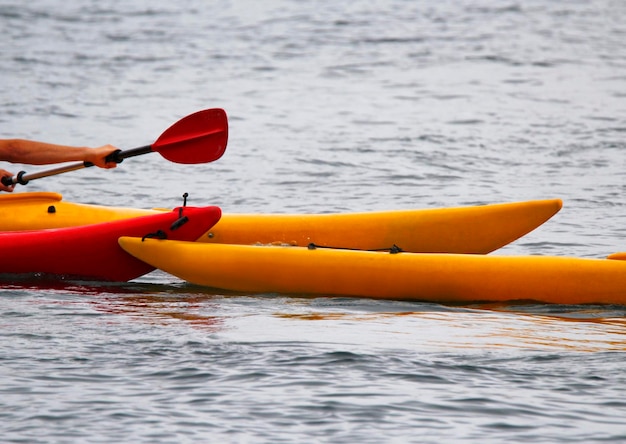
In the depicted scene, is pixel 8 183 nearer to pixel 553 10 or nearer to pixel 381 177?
pixel 381 177

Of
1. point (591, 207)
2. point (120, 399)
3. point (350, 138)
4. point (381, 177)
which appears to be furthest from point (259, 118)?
point (120, 399)

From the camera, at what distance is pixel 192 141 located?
6887mm

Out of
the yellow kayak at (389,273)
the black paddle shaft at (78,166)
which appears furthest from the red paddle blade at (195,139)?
the yellow kayak at (389,273)

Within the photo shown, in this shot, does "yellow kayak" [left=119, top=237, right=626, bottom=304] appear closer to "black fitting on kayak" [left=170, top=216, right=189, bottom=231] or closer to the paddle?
"black fitting on kayak" [left=170, top=216, right=189, bottom=231]

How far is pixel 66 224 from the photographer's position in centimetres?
702

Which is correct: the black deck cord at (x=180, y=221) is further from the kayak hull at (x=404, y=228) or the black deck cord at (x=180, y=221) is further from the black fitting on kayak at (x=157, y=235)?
the kayak hull at (x=404, y=228)

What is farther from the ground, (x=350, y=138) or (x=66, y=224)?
(x=350, y=138)

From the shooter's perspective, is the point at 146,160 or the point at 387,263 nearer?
the point at 387,263

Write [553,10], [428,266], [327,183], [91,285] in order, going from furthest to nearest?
[553,10] → [327,183] → [91,285] → [428,266]

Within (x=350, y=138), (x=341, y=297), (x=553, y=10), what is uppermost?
(x=553, y=10)

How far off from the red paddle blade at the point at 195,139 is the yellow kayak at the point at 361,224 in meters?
0.41

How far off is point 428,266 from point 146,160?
6.10 meters

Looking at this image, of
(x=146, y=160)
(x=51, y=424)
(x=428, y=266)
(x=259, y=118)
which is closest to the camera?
(x=51, y=424)

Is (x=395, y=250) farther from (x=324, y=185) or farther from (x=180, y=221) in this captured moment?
(x=324, y=185)
